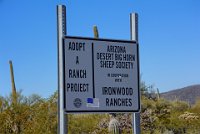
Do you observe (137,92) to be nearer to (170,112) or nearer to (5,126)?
(5,126)

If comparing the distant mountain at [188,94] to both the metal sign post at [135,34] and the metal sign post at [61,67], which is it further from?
the metal sign post at [61,67]

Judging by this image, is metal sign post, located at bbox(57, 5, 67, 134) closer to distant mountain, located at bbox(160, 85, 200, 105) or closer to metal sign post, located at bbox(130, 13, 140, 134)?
metal sign post, located at bbox(130, 13, 140, 134)

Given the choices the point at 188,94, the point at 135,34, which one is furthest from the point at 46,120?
the point at 188,94

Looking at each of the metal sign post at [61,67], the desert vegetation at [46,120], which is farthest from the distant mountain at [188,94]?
the metal sign post at [61,67]

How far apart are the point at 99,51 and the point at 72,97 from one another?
2.12ft

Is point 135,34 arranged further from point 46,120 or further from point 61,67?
point 46,120

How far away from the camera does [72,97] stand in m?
5.77

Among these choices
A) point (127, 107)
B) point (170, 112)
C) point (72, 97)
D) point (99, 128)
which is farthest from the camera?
point (170, 112)

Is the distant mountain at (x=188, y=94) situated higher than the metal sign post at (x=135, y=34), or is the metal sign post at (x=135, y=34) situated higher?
the distant mountain at (x=188, y=94)

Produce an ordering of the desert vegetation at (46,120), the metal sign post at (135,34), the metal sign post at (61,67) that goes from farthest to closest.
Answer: the desert vegetation at (46,120) → the metal sign post at (135,34) → the metal sign post at (61,67)

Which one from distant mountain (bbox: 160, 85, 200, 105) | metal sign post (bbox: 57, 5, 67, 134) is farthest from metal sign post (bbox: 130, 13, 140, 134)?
distant mountain (bbox: 160, 85, 200, 105)

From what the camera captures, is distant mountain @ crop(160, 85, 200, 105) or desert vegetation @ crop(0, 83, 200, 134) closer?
desert vegetation @ crop(0, 83, 200, 134)

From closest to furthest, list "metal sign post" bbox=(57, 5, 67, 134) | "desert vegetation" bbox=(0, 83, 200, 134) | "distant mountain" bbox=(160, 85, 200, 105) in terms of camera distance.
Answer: "metal sign post" bbox=(57, 5, 67, 134), "desert vegetation" bbox=(0, 83, 200, 134), "distant mountain" bbox=(160, 85, 200, 105)

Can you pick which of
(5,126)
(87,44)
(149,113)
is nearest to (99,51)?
(87,44)
